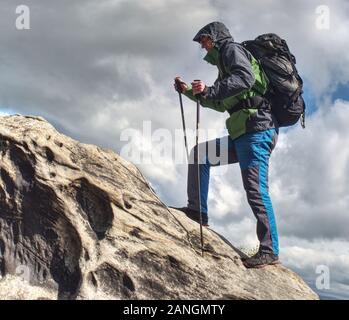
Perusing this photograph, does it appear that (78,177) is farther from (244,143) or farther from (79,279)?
(244,143)

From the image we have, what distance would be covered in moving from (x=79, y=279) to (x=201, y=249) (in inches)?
104

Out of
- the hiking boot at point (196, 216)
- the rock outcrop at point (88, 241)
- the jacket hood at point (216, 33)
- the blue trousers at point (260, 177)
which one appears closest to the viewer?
the rock outcrop at point (88, 241)

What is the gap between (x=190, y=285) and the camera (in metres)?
9.91

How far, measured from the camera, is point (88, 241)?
9977 mm

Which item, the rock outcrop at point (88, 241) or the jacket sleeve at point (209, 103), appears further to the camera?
the jacket sleeve at point (209, 103)

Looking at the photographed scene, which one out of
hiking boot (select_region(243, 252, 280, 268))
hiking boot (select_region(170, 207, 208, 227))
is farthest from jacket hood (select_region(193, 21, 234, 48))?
hiking boot (select_region(243, 252, 280, 268))

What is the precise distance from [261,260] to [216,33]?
16.1 ft

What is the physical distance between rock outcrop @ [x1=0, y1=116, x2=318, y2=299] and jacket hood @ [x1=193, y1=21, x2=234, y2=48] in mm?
3615

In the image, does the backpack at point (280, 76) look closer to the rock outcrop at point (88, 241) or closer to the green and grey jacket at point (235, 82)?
the green and grey jacket at point (235, 82)

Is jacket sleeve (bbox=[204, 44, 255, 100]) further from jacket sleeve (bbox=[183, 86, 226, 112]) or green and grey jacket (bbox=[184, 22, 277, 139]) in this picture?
jacket sleeve (bbox=[183, 86, 226, 112])

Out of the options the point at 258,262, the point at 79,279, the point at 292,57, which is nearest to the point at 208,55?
the point at 292,57

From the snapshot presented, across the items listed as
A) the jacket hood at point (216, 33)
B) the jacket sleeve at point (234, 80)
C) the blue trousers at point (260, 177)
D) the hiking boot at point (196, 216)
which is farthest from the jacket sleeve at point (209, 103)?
the hiking boot at point (196, 216)

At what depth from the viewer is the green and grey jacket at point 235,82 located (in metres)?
10.2

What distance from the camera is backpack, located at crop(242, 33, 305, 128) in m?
10.6
